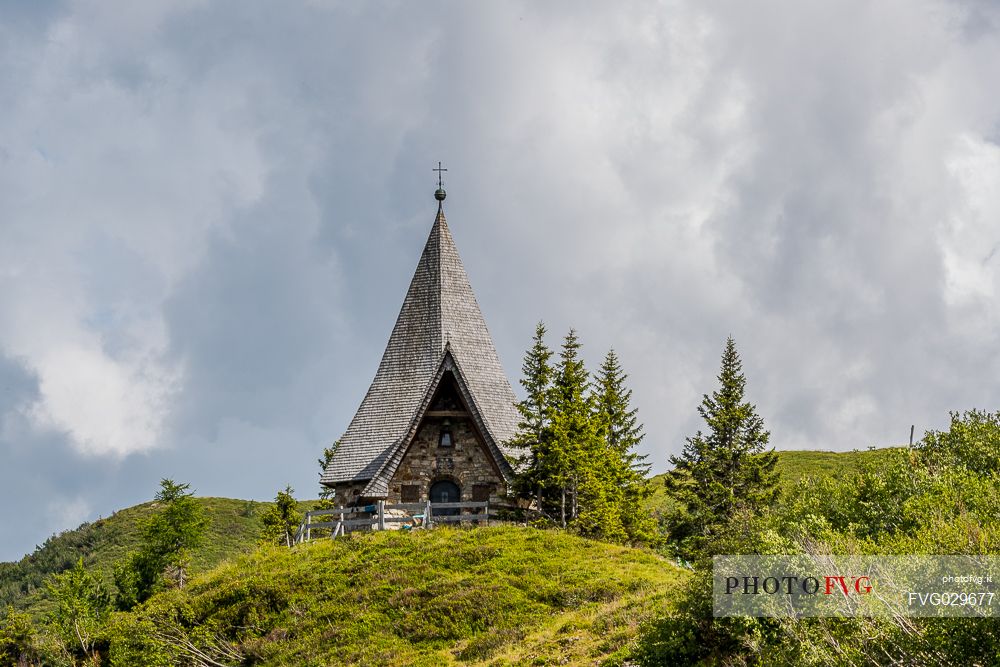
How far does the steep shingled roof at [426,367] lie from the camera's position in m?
37.7

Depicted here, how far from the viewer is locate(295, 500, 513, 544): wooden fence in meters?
34.4

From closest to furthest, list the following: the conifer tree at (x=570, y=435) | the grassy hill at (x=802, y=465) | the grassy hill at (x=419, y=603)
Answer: the grassy hill at (x=419, y=603)
the conifer tree at (x=570, y=435)
the grassy hill at (x=802, y=465)

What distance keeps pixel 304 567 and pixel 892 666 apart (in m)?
20.0

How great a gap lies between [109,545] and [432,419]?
4554cm

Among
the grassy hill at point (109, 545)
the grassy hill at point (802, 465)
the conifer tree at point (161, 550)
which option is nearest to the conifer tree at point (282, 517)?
the conifer tree at point (161, 550)

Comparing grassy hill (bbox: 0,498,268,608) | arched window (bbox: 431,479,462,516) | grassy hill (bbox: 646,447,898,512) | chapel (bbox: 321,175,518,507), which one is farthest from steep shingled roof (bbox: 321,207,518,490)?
grassy hill (bbox: 0,498,268,608)

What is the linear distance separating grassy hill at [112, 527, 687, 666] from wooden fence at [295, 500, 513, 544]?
4.25 ft

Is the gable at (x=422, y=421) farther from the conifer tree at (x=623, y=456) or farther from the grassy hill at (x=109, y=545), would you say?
the grassy hill at (x=109, y=545)

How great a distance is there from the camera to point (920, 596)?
1587 cm

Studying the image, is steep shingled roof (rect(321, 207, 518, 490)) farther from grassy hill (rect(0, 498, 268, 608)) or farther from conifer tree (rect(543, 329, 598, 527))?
grassy hill (rect(0, 498, 268, 608))

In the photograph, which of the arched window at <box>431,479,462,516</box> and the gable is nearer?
the gable

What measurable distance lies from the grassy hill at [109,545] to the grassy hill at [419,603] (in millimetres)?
34423

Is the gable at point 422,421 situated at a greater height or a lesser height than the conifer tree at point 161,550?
greater

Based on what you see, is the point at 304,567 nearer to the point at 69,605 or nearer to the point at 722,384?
the point at 69,605
